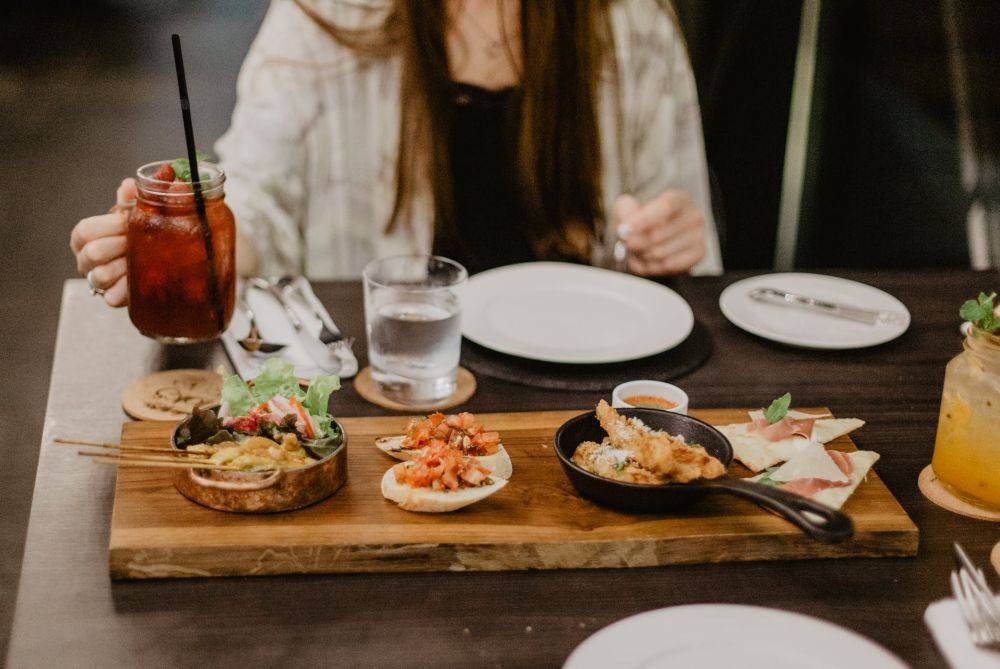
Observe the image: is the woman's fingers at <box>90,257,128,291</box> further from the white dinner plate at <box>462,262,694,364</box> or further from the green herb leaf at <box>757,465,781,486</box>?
the green herb leaf at <box>757,465,781,486</box>

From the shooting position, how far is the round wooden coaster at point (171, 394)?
4.39ft

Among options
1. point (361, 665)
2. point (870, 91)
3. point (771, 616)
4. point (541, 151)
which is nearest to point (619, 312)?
point (541, 151)

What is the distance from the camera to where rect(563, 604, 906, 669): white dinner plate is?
0.88 metres

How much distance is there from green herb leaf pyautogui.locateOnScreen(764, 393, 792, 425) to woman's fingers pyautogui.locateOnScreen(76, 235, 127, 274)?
92 centimetres

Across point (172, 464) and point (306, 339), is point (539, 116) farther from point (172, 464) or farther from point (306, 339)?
point (172, 464)

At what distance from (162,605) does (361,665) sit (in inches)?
8.5

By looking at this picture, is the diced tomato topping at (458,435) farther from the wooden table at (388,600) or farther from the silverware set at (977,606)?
the silverware set at (977,606)

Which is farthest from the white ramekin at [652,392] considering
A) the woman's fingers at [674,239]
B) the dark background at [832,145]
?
the dark background at [832,145]

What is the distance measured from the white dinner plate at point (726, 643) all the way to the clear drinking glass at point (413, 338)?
563 mm

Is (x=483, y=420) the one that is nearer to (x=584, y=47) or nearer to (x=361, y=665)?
(x=361, y=665)

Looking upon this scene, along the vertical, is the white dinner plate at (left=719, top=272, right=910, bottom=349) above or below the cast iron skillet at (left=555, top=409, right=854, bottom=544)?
below

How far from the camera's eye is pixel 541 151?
232cm

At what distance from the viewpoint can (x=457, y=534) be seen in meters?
1.05

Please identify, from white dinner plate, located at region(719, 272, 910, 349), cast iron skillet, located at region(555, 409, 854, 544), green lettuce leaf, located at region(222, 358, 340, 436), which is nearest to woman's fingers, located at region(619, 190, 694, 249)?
white dinner plate, located at region(719, 272, 910, 349)
